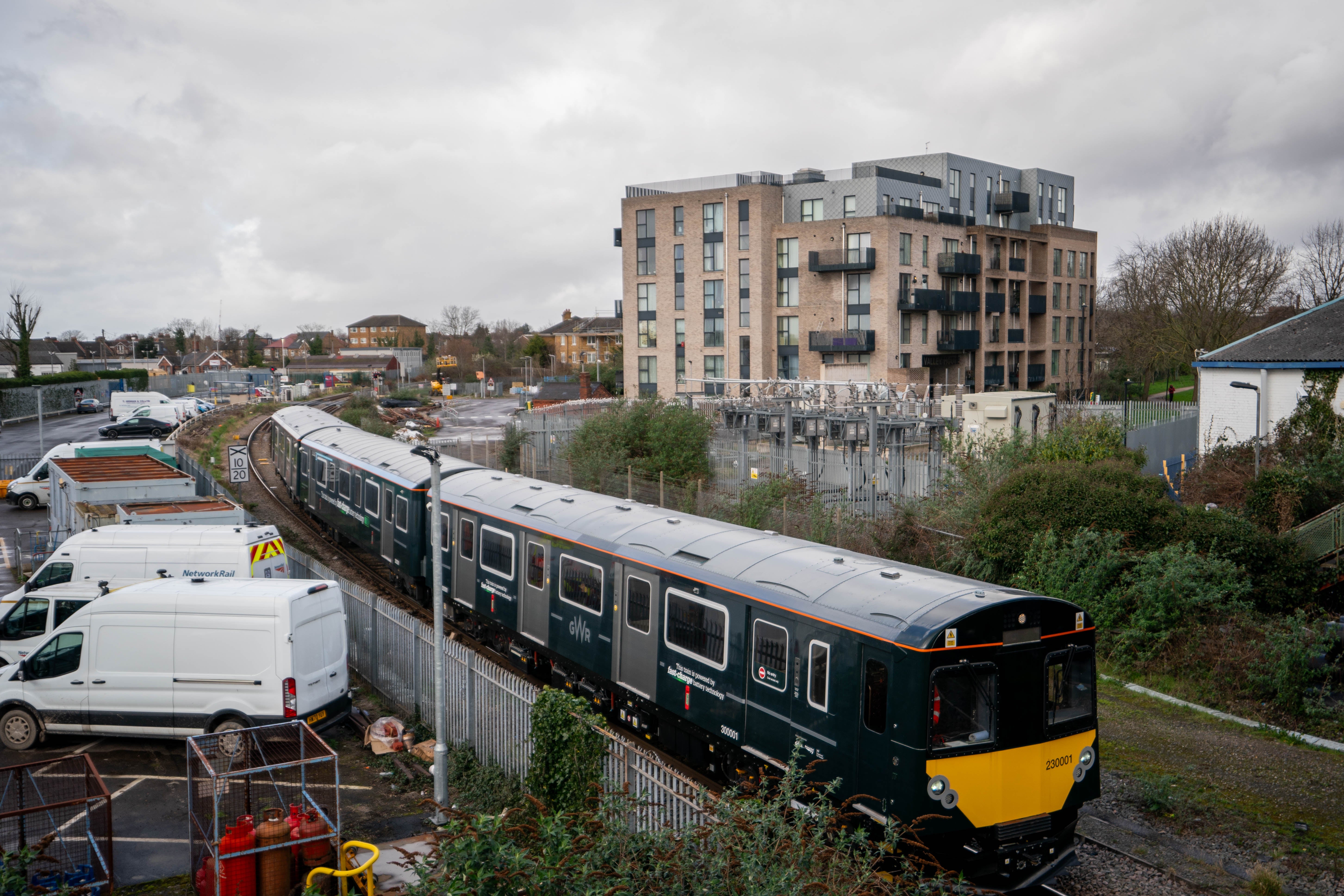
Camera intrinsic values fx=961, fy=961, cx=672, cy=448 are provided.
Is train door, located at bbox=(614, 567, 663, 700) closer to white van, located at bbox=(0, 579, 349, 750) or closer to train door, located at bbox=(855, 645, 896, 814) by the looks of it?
train door, located at bbox=(855, 645, 896, 814)

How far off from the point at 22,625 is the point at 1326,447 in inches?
1121

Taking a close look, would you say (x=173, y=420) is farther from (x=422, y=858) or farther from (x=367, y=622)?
(x=422, y=858)

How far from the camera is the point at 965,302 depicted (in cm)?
5647

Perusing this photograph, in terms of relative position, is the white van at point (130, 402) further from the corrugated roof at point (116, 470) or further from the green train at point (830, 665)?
the green train at point (830, 665)

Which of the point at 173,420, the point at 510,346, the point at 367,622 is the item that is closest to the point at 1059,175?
the point at 173,420

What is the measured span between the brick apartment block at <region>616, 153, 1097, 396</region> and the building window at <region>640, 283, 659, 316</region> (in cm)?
10

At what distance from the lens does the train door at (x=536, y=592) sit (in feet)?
48.1

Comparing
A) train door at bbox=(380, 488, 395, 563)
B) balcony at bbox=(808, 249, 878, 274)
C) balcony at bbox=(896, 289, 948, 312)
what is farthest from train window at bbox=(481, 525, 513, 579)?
balcony at bbox=(896, 289, 948, 312)

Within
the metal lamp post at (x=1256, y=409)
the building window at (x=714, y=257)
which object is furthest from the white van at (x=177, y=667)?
the building window at (x=714, y=257)

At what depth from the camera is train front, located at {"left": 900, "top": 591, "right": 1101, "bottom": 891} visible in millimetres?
8375

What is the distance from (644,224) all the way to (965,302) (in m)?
19.7

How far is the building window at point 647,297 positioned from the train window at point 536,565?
45.3 meters

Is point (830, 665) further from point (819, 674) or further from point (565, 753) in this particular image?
point (565, 753)

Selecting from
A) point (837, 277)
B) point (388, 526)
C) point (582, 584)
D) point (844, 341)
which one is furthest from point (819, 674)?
point (837, 277)
